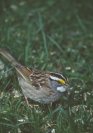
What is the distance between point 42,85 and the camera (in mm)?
7840

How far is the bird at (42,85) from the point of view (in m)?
7.70

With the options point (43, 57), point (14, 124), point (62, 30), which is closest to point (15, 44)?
point (43, 57)

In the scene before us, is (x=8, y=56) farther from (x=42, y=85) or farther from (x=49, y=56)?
(x=49, y=56)

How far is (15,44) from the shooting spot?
948cm

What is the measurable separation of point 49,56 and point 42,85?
5.58 feet

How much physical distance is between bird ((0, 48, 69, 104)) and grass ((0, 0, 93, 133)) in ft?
0.49

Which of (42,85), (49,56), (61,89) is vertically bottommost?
(61,89)

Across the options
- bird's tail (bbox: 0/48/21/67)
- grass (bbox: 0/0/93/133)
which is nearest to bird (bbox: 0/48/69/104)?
grass (bbox: 0/0/93/133)

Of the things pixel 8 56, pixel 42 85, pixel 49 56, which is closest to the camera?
pixel 42 85

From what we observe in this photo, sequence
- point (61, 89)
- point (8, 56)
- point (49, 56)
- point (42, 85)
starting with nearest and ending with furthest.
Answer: point (61, 89)
point (42, 85)
point (8, 56)
point (49, 56)

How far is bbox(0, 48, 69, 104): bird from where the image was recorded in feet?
25.2

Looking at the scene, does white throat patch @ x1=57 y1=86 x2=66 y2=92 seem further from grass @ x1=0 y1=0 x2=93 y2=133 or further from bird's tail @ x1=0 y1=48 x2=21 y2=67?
bird's tail @ x1=0 y1=48 x2=21 y2=67

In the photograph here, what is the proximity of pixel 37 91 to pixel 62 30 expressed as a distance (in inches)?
117

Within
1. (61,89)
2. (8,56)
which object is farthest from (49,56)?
(61,89)
